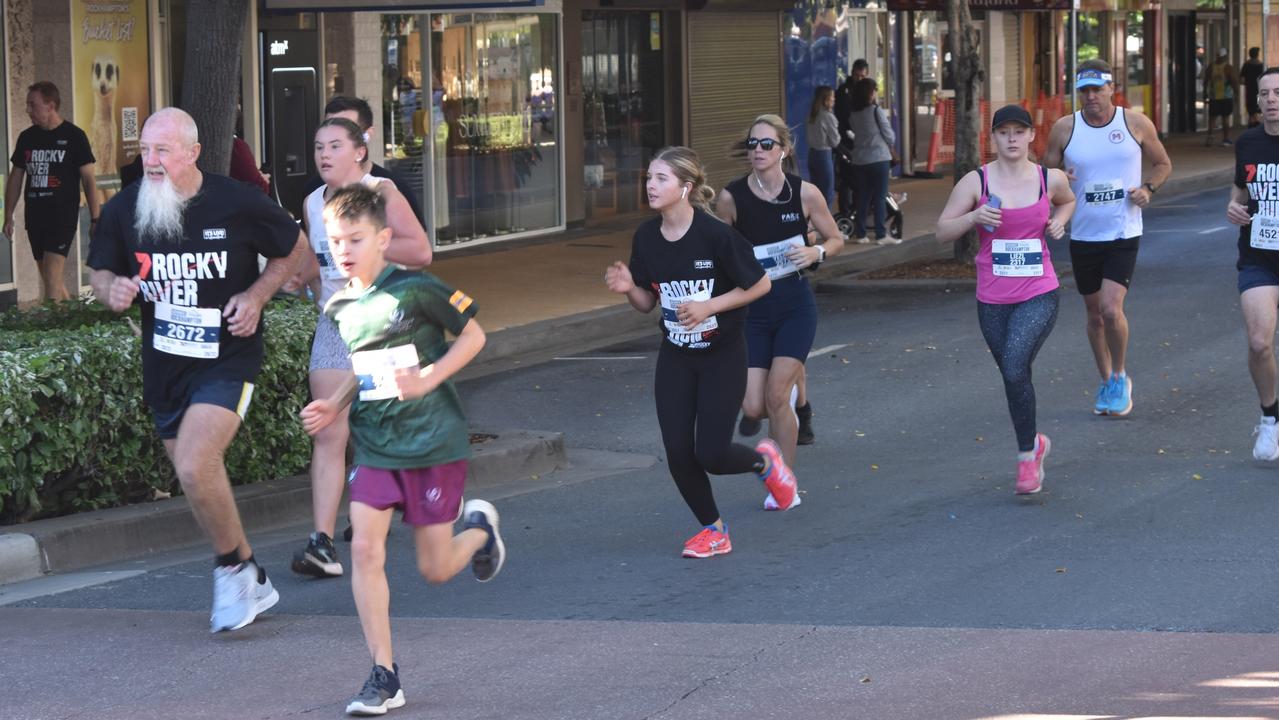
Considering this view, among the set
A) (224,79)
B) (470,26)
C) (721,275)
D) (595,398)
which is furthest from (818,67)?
(721,275)

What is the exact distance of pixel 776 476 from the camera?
790 cm

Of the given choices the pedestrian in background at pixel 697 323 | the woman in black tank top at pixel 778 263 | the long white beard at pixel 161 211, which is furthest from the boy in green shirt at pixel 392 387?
the woman in black tank top at pixel 778 263

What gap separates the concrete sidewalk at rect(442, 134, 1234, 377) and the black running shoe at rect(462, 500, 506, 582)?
6.85 metres

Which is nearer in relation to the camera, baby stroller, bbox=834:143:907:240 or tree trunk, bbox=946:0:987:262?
tree trunk, bbox=946:0:987:262

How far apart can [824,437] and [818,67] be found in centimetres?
1813

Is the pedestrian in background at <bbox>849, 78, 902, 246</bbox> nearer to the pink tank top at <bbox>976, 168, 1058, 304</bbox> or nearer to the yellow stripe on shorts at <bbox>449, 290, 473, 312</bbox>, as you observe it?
the pink tank top at <bbox>976, 168, 1058, 304</bbox>

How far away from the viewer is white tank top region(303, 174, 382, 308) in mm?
7316

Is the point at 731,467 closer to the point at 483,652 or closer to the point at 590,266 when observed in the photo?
the point at 483,652

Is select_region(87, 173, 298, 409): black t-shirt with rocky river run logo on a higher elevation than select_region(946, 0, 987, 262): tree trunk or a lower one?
lower

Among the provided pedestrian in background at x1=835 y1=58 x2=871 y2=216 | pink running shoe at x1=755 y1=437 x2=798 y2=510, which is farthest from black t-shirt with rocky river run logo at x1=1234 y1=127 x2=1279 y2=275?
pedestrian in background at x1=835 y1=58 x2=871 y2=216

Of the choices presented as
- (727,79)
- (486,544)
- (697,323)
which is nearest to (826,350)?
(697,323)

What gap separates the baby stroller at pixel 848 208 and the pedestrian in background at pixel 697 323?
1237cm

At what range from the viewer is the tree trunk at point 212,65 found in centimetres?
973

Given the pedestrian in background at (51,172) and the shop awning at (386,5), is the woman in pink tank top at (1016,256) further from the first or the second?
the shop awning at (386,5)
